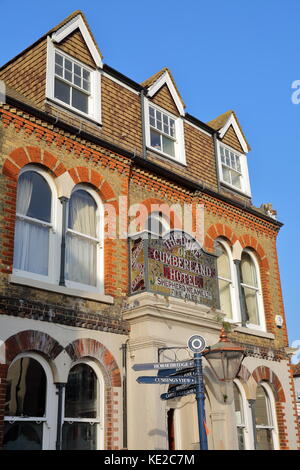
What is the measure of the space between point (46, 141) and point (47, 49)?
2.46 metres

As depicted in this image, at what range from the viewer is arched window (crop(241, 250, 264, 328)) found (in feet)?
51.0

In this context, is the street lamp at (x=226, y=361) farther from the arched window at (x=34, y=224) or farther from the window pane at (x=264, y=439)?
the window pane at (x=264, y=439)

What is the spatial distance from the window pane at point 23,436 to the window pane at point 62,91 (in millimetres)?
6903

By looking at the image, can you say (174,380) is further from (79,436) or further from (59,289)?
(59,289)

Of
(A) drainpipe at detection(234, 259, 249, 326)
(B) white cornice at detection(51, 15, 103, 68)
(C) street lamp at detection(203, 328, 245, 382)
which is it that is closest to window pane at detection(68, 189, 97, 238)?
(B) white cornice at detection(51, 15, 103, 68)

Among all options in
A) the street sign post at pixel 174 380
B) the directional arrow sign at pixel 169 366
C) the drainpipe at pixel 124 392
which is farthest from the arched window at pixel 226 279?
the street sign post at pixel 174 380

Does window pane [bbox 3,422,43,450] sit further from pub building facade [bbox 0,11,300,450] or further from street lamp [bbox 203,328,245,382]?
street lamp [bbox 203,328,245,382]

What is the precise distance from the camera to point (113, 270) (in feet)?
38.3

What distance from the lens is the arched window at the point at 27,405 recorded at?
29.9ft

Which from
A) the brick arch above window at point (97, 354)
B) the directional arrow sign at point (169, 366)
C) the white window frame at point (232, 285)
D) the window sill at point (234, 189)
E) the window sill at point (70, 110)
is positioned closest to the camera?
the directional arrow sign at point (169, 366)

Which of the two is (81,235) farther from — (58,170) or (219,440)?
(219,440)

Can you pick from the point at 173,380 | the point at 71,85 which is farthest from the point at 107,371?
the point at 71,85

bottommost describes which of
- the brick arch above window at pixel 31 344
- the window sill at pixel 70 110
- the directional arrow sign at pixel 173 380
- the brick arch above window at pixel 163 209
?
the directional arrow sign at pixel 173 380

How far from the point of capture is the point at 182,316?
11.5 m
